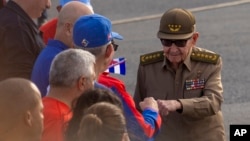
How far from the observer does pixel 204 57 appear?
7816 millimetres

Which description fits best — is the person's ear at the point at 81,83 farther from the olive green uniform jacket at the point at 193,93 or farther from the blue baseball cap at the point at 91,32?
the olive green uniform jacket at the point at 193,93

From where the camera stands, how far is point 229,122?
11.4m

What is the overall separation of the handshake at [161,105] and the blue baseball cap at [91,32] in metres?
0.50

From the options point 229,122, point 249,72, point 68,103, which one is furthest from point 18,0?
point 249,72

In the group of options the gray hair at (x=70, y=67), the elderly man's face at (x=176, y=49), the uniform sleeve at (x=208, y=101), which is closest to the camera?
the gray hair at (x=70, y=67)

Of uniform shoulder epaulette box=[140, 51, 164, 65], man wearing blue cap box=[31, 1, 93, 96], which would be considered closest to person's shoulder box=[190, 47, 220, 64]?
uniform shoulder epaulette box=[140, 51, 164, 65]

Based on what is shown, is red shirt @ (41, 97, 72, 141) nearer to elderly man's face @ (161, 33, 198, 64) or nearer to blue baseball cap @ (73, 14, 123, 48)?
blue baseball cap @ (73, 14, 123, 48)

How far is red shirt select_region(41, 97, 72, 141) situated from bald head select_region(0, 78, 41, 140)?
45cm

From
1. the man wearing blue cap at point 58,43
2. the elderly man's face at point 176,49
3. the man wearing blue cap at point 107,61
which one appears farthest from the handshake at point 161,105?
the man wearing blue cap at point 58,43

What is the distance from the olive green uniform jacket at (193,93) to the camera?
7.76 metres

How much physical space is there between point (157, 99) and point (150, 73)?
0.83 ft

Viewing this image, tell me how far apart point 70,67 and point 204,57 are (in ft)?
4.91

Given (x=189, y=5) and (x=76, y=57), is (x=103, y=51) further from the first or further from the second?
(x=189, y=5)

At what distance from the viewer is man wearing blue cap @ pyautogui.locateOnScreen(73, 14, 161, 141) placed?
6930 mm
